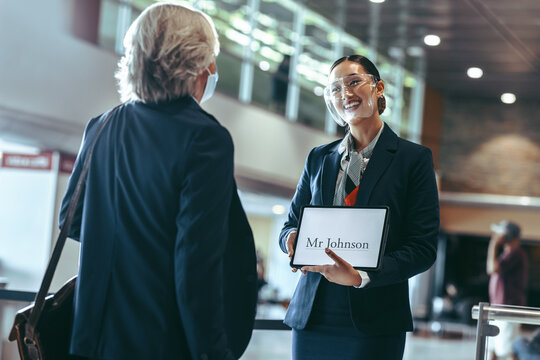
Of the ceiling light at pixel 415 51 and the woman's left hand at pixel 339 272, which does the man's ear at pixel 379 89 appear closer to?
the woman's left hand at pixel 339 272

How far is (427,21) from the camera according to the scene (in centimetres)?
1373

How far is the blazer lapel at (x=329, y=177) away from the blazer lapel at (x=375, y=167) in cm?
10

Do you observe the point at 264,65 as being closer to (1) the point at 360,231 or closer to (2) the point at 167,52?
(1) the point at 360,231

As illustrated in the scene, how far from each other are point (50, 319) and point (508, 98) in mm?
19796

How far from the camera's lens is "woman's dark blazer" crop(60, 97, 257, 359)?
1602 millimetres

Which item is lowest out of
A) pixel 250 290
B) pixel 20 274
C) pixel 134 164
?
pixel 20 274

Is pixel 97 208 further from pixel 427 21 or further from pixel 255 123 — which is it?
pixel 427 21

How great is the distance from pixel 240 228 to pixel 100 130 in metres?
0.40

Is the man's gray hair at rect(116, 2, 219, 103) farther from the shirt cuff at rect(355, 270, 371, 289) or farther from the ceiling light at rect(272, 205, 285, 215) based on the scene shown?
the ceiling light at rect(272, 205, 285, 215)

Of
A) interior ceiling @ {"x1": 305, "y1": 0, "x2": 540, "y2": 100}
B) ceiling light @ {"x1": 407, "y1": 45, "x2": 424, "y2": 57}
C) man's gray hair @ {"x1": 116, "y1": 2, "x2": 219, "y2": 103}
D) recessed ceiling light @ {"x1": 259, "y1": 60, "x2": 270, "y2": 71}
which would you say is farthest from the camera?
ceiling light @ {"x1": 407, "y1": 45, "x2": 424, "y2": 57}

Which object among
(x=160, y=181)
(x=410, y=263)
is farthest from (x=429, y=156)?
(x=160, y=181)

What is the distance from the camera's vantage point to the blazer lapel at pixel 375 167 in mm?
2131

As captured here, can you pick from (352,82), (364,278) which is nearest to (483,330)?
(364,278)

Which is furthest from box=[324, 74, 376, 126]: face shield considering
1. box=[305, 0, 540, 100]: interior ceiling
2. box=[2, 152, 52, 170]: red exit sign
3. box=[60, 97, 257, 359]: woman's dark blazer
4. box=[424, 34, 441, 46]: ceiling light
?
box=[424, 34, 441, 46]: ceiling light
